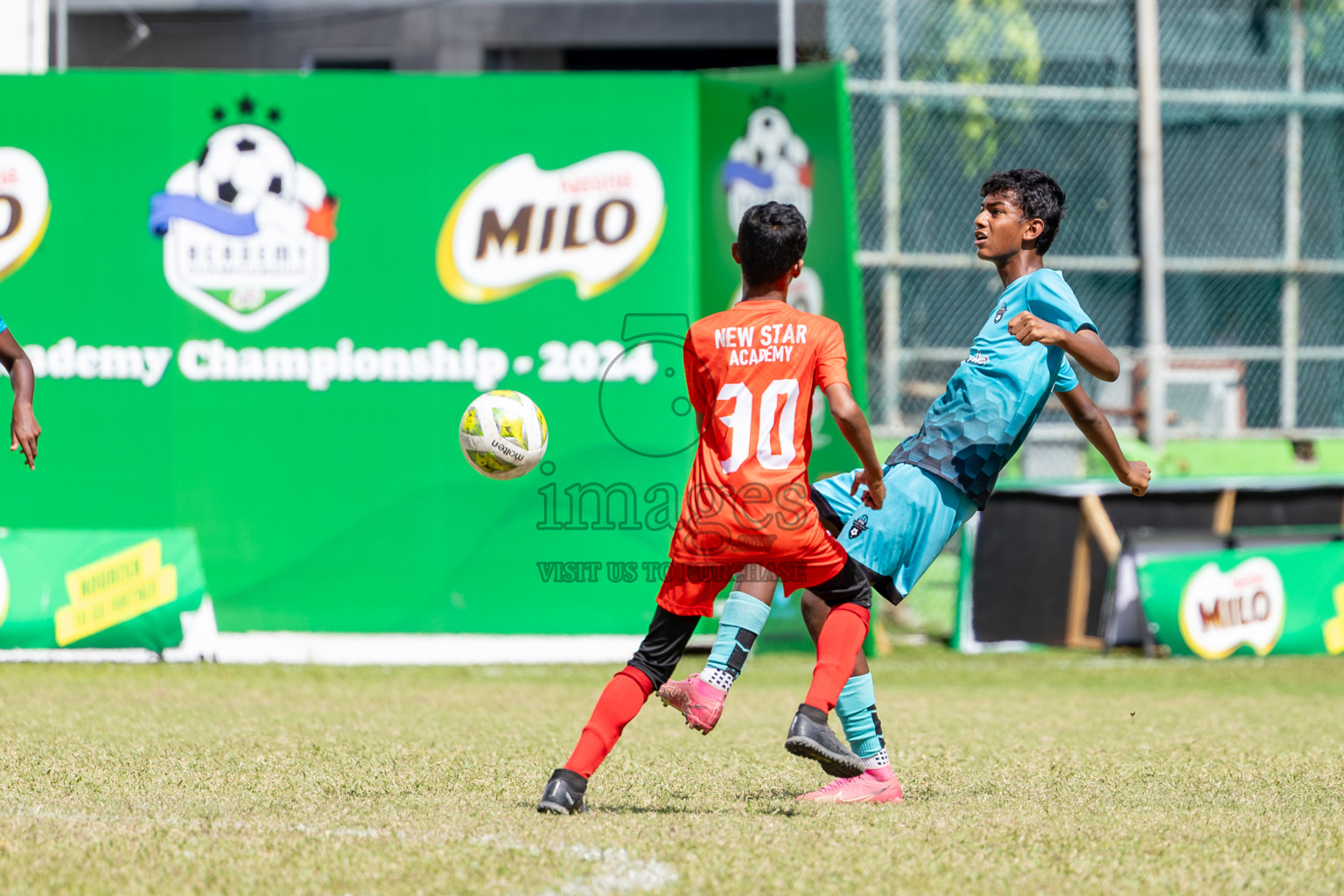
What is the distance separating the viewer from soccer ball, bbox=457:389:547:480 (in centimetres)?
539

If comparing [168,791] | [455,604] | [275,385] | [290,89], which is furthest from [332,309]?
[168,791]

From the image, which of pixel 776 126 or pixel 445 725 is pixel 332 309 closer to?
pixel 776 126

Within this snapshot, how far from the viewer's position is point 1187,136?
13156 mm

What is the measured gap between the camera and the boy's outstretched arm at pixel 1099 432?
195 inches

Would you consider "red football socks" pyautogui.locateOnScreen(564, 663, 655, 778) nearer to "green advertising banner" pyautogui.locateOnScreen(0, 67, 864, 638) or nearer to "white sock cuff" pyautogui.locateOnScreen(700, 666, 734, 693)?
"white sock cuff" pyautogui.locateOnScreen(700, 666, 734, 693)

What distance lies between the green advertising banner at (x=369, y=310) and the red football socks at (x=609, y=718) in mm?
5620

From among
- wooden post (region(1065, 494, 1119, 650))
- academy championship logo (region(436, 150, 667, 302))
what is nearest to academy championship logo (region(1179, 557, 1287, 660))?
wooden post (region(1065, 494, 1119, 650))

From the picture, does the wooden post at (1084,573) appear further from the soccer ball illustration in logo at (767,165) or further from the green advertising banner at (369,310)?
the soccer ball illustration in logo at (767,165)

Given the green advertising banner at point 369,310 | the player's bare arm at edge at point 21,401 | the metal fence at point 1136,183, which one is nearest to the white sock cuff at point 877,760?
the player's bare arm at edge at point 21,401

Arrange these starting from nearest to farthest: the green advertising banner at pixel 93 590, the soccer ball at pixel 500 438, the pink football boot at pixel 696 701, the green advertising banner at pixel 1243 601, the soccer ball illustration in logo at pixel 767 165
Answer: the pink football boot at pixel 696 701
the soccer ball at pixel 500 438
the green advertising banner at pixel 93 590
the soccer ball illustration in logo at pixel 767 165
the green advertising banner at pixel 1243 601

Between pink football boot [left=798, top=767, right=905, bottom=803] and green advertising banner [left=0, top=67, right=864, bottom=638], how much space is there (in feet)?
17.4

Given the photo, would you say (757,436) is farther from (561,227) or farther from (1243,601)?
(1243,601)

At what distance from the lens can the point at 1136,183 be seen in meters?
13.0

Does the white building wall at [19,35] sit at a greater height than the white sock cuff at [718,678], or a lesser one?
greater
